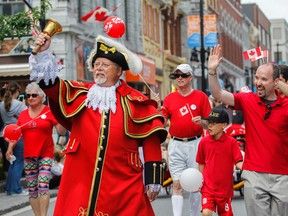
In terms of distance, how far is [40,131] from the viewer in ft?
35.8

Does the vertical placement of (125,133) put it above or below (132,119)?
below

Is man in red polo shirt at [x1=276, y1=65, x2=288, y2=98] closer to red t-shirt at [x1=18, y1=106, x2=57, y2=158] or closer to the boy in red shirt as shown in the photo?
the boy in red shirt

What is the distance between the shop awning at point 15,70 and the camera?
23.1m

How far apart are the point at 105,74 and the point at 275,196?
1.77m

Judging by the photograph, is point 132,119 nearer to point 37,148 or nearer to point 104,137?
point 104,137

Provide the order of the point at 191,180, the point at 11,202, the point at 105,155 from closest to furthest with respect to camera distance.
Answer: the point at 105,155 → the point at 191,180 → the point at 11,202

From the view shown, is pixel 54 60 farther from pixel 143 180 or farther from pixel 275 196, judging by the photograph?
pixel 275 196

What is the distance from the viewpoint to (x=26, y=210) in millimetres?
13180

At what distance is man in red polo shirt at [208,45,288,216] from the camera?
703 centimetres

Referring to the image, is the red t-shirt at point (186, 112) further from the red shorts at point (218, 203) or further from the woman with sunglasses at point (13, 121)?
the woman with sunglasses at point (13, 121)

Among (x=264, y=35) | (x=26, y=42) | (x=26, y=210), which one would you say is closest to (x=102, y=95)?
(x=26, y=210)

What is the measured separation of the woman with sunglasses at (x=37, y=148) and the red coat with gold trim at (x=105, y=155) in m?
4.01

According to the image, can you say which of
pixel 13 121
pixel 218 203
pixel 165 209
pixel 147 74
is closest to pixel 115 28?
pixel 218 203

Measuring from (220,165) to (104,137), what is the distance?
3.32 meters
